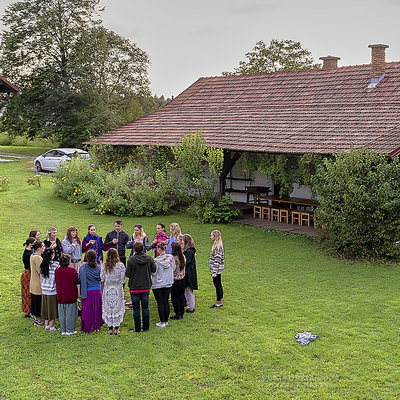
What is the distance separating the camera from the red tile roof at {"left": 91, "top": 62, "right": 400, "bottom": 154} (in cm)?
1647

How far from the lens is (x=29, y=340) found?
9.02 m

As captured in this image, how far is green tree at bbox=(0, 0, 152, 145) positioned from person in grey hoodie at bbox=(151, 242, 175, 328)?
1099 inches

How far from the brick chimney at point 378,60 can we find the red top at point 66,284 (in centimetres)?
1433

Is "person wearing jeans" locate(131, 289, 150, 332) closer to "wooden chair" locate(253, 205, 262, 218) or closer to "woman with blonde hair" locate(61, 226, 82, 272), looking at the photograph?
"woman with blonde hair" locate(61, 226, 82, 272)

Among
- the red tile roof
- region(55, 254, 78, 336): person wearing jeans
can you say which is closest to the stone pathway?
the red tile roof

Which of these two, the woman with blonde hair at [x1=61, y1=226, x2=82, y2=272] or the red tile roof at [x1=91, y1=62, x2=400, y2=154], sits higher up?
the red tile roof at [x1=91, y1=62, x2=400, y2=154]

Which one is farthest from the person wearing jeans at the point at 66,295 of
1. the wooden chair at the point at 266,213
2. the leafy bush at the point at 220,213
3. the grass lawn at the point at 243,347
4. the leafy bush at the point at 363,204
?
the wooden chair at the point at 266,213

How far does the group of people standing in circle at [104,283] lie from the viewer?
8.96m

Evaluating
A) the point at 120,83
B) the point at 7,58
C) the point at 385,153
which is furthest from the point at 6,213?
the point at 120,83

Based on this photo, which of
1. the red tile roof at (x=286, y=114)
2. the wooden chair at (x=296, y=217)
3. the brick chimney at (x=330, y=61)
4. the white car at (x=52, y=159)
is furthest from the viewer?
the white car at (x=52, y=159)

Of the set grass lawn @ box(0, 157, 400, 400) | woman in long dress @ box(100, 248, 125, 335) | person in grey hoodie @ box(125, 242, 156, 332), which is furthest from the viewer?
person in grey hoodie @ box(125, 242, 156, 332)

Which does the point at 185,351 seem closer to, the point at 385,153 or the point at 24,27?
the point at 385,153

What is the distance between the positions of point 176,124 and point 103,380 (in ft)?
52.2

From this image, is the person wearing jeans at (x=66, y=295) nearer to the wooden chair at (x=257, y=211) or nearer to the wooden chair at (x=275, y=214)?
the wooden chair at (x=275, y=214)
